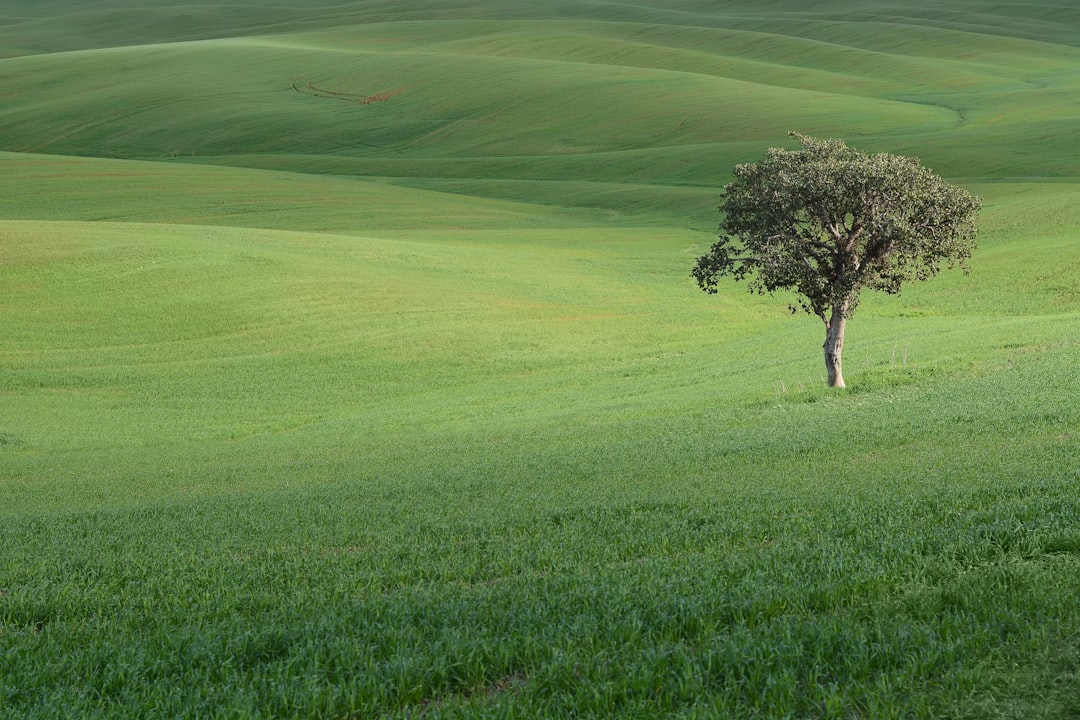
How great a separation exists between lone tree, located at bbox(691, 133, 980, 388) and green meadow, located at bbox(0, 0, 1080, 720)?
312 cm

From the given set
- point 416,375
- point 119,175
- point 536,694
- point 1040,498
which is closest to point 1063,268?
point 416,375

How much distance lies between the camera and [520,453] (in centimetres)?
2211

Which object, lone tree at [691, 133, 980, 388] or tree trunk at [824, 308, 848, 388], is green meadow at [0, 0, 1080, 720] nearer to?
tree trunk at [824, 308, 848, 388]

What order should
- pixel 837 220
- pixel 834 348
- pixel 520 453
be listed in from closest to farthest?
pixel 520 453
pixel 837 220
pixel 834 348

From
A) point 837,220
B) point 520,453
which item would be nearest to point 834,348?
point 837,220

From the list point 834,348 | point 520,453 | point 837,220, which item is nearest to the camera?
point 520,453

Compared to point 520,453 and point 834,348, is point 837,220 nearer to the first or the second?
point 834,348

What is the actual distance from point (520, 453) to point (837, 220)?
1378 cm

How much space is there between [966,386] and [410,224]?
58.2 m

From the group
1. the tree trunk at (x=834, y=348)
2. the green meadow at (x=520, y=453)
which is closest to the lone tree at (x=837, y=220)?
the tree trunk at (x=834, y=348)

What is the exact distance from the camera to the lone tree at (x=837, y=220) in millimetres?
28797

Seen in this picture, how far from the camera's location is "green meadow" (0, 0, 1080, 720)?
245 inches

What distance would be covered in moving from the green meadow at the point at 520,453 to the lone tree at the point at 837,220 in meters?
3.12

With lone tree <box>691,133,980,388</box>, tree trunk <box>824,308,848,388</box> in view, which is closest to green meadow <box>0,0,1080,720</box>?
tree trunk <box>824,308,848,388</box>
